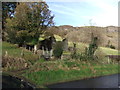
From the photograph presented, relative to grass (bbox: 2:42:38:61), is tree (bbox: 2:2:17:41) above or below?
above

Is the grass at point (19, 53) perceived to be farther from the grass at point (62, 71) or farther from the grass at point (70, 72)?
the grass at point (70, 72)

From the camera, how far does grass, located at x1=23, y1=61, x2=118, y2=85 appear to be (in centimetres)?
1458

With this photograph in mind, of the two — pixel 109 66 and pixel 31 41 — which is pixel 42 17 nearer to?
pixel 31 41

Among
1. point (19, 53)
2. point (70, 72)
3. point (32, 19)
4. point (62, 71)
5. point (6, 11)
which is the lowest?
point (70, 72)

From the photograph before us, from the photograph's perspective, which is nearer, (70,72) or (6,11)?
(70,72)

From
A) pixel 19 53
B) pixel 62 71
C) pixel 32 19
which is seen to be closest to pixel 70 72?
pixel 62 71

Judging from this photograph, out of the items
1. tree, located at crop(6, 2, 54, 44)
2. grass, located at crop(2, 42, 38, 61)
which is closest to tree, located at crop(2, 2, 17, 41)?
tree, located at crop(6, 2, 54, 44)

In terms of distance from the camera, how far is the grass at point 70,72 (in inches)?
574

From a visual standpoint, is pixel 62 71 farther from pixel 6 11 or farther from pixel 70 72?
pixel 6 11

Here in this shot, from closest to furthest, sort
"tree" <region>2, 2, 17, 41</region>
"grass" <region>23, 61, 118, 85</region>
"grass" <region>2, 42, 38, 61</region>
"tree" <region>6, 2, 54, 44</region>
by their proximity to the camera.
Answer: "grass" <region>23, 61, 118, 85</region>, "grass" <region>2, 42, 38, 61</region>, "tree" <region>6, 2, 54, 44</region>, "tree" <region>2, 2, 17, 41</region>

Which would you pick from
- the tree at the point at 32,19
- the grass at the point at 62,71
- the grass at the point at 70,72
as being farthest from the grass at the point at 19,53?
the grass at the point at 70,72

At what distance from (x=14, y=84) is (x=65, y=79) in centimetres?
1158

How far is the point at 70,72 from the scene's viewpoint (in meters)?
17.4

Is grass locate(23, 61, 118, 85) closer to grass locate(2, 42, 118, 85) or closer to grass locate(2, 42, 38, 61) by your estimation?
grass locate(2, 42, 118, 85)
